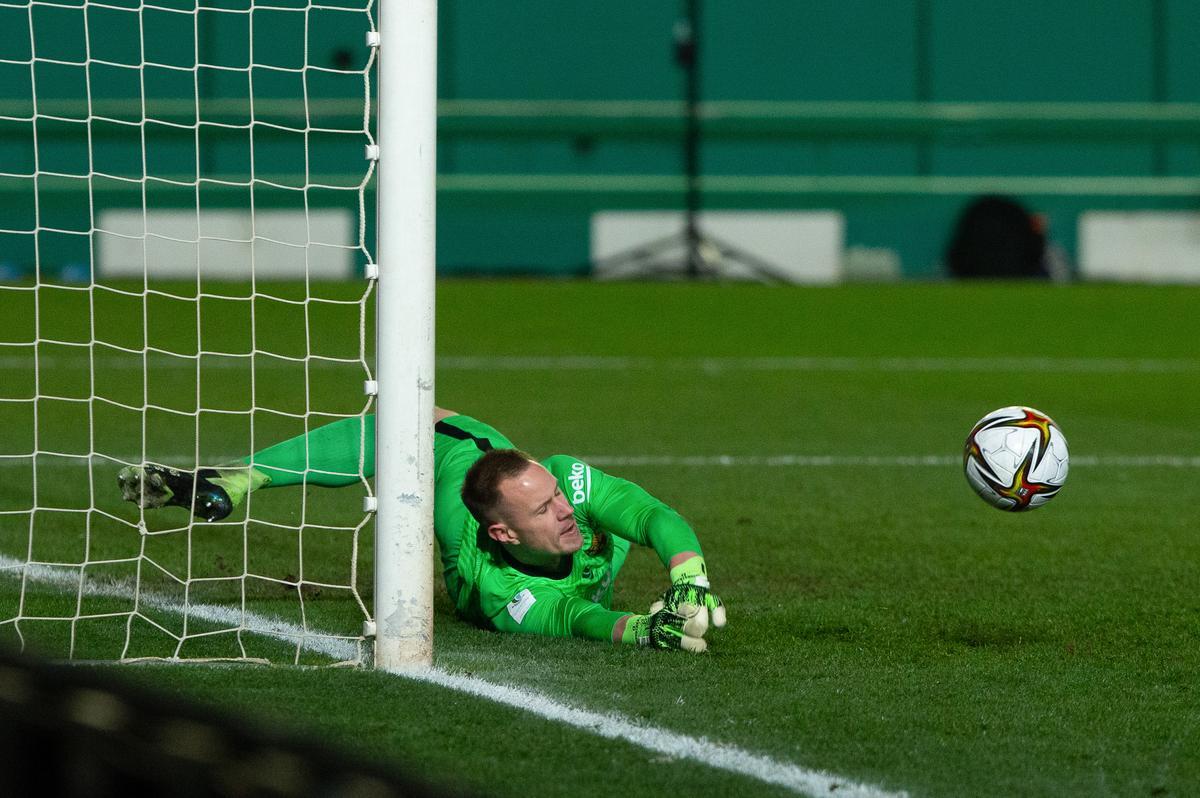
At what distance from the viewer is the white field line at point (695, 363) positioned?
12609mm

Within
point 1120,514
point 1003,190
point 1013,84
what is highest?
point 1013,84

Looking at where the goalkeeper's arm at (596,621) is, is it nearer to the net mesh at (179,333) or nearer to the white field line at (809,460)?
the net mesh at (179,333)

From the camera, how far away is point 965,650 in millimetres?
4414

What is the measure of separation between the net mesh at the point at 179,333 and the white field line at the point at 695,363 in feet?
0.32

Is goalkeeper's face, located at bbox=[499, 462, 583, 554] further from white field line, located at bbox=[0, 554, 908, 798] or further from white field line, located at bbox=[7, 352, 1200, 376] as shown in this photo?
white field line, located at bbox=[7, 352, 1200, 376]

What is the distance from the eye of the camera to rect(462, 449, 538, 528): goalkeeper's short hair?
432 cm

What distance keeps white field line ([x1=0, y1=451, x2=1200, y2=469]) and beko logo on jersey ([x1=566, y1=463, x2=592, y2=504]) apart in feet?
10.7

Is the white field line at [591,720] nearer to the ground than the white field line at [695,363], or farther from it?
nearer to the ground

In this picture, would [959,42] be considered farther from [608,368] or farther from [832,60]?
[608,368]

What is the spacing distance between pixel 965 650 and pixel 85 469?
459 centimetres

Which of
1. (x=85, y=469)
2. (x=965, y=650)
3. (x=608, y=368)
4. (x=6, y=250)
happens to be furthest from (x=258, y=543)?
(x=6, y=250)

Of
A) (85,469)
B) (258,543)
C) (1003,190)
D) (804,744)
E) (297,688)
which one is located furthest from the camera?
(1003,190)

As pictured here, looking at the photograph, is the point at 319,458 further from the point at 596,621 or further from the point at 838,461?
the point at 838,461

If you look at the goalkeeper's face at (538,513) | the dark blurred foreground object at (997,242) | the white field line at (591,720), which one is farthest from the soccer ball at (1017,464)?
the dark blurred foreground object at (997,242)
